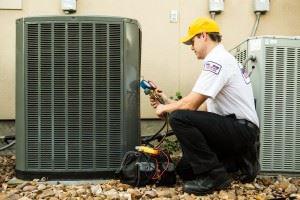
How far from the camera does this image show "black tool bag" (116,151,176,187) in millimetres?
3121

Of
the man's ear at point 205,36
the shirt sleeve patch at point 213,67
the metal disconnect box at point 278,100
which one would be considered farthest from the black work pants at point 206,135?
the man's ear at point 205,36

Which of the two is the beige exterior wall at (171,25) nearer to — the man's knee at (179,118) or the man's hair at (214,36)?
the man's hair at (214,36)

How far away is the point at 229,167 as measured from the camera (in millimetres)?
3342

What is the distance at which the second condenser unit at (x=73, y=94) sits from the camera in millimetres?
3225

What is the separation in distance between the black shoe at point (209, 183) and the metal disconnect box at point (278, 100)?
0.58 meters

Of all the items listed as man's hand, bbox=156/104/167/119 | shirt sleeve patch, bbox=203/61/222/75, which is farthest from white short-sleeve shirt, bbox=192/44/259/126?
man's hand, bbox=156/104/167/119

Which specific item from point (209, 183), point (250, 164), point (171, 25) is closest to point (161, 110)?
point (209, 183)

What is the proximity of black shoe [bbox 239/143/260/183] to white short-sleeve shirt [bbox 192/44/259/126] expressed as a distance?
0.65ft

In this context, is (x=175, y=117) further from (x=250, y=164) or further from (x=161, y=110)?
(x=250, y=164)

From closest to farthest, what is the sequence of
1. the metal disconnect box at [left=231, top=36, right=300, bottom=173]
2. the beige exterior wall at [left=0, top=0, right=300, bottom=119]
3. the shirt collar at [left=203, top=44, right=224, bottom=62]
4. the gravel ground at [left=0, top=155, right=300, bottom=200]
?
1. the gravel ground at [left=0, top=155, right=300, bottom=200]
2. the shirt collar at [left=203, top=44, right=224, bottom=62]
3. the metal disconnect box at [left=231, top=36, right=300, bottom=173]
4. the beige exterior wall at [left=0, top=0, right=300, bottom=119]

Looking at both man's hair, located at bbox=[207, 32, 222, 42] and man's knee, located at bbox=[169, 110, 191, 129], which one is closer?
man's knee, located at bbox=[169, 110, 191, 129]

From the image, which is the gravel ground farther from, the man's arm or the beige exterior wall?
the beige exterior wall

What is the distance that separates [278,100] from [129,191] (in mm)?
1285

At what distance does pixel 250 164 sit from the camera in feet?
10.7
